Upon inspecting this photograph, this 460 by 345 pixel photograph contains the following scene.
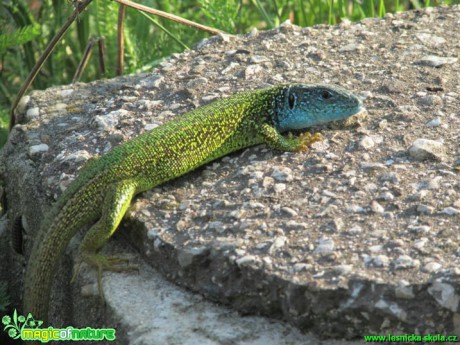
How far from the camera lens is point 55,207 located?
3979 mm

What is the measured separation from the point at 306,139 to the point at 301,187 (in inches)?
18.8

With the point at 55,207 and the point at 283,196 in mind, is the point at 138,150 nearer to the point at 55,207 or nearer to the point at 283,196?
the point at 55,207

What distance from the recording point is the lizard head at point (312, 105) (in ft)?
14.7

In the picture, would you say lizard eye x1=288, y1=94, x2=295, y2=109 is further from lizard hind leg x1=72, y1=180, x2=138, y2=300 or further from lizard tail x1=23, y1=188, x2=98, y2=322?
lizard tail x1=23, y1=188, x2=98, y2=322

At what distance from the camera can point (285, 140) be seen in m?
4.43

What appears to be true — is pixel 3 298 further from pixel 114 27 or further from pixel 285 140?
pixel 114 27

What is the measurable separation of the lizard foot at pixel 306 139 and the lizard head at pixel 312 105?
16cm

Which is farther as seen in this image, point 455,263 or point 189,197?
point 189,197

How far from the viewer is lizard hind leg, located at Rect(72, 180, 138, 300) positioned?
3818mm

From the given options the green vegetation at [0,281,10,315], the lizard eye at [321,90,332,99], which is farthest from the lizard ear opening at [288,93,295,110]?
the green vegetation at [0,281,10,315]

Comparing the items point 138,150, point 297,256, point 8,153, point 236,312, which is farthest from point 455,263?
point 8,153

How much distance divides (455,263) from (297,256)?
2.20 ft

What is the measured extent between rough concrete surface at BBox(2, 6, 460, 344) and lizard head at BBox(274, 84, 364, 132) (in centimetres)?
13

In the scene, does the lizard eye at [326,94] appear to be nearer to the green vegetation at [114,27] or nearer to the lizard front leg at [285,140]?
the lizard front leg at [285,140]
